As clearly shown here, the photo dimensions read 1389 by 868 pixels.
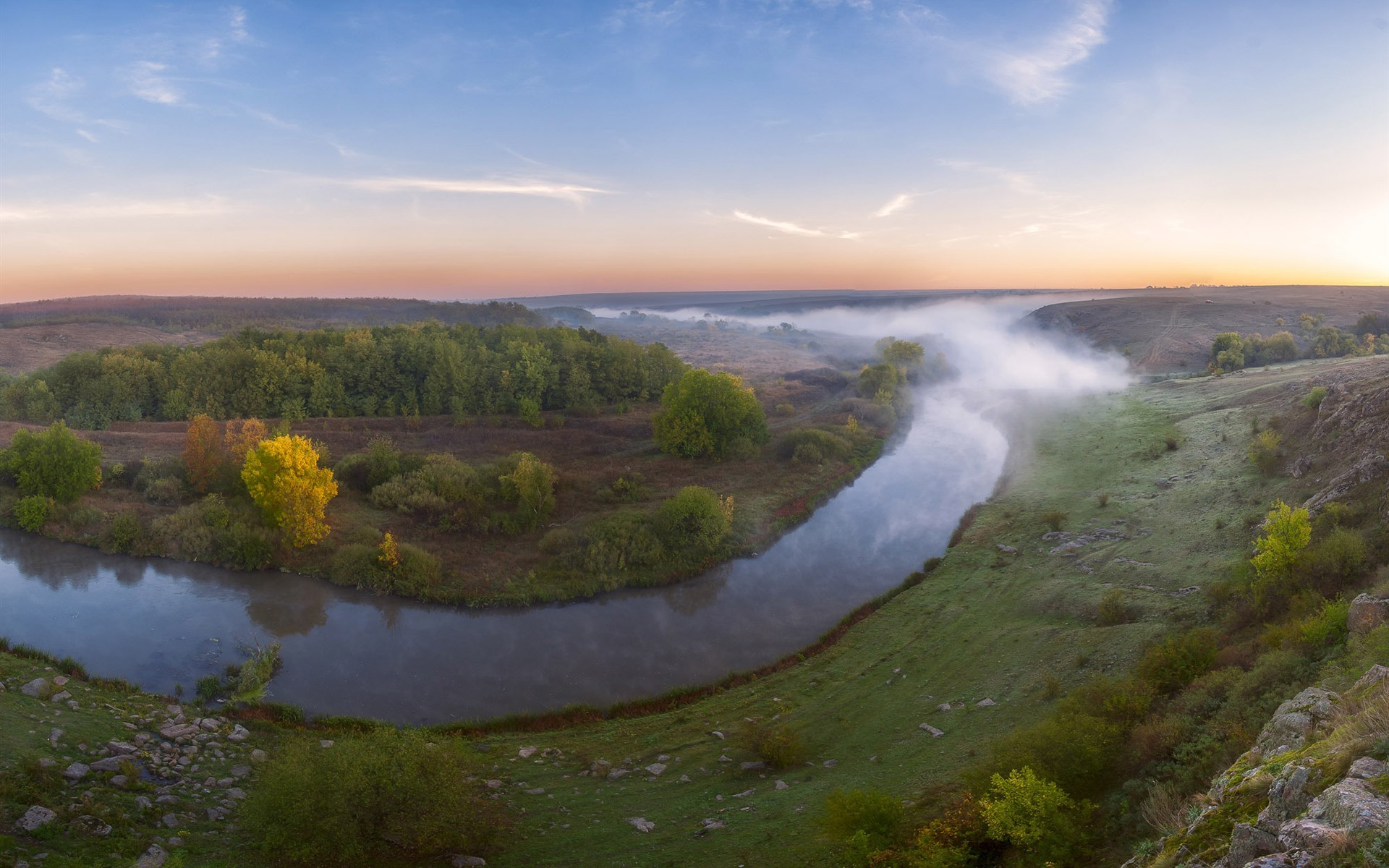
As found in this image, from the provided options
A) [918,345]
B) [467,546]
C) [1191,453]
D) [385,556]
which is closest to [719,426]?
[467,546]

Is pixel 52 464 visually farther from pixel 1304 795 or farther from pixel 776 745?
pixel 1304 795

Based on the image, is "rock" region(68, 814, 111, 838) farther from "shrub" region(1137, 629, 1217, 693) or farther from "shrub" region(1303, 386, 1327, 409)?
"shrub" region(1303, 386, 1327, 409)

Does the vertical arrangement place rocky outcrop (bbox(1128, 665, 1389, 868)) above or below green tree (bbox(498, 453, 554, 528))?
above

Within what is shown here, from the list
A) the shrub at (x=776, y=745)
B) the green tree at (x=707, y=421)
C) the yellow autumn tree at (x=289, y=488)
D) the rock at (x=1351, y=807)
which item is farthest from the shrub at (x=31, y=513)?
the rock at (x=1351, y=807)

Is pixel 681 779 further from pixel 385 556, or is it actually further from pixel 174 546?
pixel 174 546

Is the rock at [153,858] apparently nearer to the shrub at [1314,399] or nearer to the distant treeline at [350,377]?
the shrub at [1314,399]

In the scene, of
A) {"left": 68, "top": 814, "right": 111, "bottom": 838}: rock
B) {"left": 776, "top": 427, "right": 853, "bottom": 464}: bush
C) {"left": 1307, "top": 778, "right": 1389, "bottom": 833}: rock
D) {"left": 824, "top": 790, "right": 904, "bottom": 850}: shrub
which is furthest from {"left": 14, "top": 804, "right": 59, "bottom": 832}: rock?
{"left": 776, "top": 427, "right": 853, "bottom": 464}: bush

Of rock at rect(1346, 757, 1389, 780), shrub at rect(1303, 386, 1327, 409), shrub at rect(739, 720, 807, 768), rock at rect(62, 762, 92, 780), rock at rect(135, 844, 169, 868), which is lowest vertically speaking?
shrub at rect(739, 720, 807, 768)
